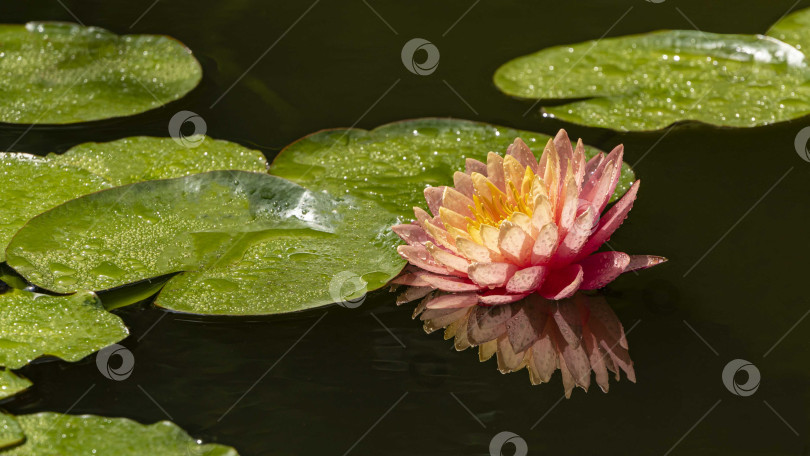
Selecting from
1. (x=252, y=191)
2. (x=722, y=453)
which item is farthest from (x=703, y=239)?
(x=252, y=191)

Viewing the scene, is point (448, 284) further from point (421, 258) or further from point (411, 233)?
point (411, 233)

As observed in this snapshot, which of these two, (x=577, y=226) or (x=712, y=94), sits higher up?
(x=712, y=94)

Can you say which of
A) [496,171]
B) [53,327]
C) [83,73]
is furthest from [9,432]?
[83,73]

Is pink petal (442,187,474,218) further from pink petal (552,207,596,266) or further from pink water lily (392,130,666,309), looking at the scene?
pink petal (552,207,596,266)

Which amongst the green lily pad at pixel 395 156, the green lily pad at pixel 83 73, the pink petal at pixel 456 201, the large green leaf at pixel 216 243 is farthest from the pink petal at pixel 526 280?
the green lily pad at pixel 83 73

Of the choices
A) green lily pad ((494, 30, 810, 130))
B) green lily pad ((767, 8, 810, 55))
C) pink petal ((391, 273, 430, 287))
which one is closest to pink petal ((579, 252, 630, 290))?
pink petal ((391, 273, 430, 287))

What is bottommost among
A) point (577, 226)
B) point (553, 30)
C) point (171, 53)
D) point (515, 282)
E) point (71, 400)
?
point (71, 400)

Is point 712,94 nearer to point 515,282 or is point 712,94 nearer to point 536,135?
point 536,135
